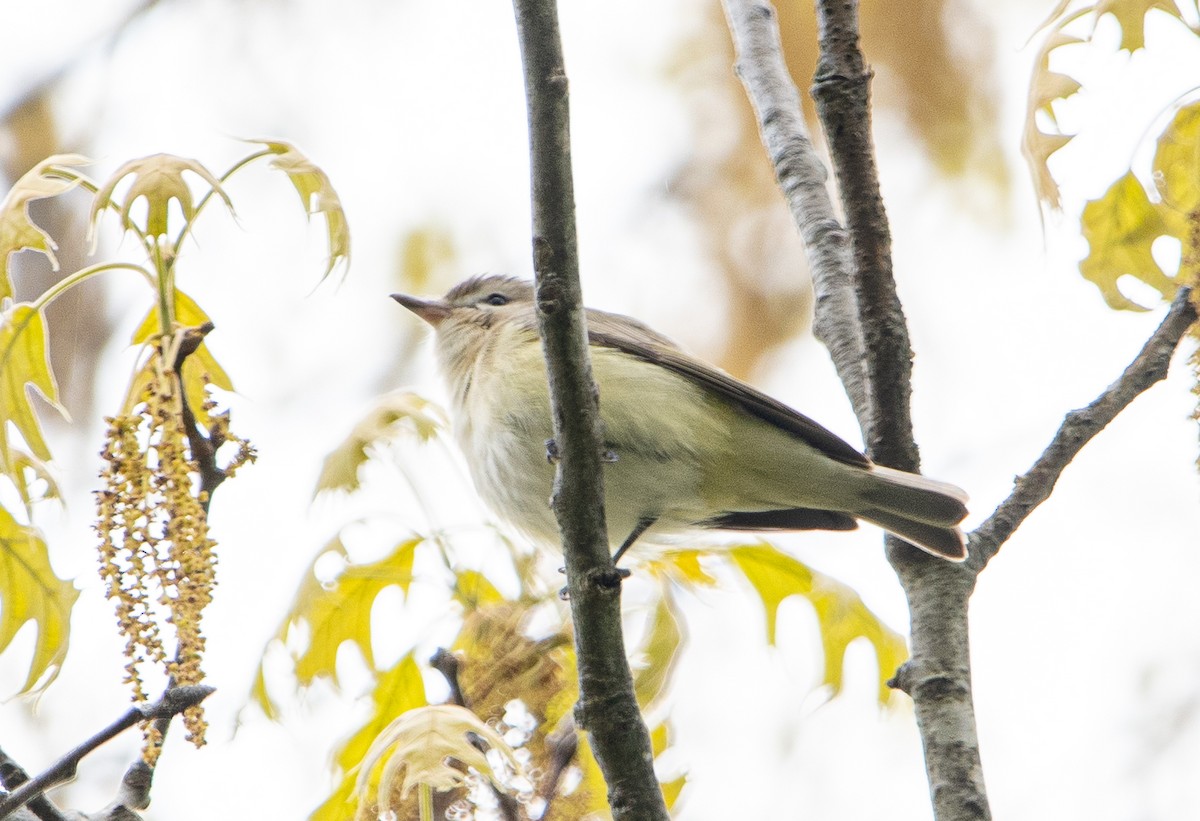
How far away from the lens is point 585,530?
1970 millimetres

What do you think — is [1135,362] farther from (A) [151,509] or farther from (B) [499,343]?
(A) [151,509]

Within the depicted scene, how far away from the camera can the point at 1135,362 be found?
8.30ft

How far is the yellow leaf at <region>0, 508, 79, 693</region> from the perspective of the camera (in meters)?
1.84

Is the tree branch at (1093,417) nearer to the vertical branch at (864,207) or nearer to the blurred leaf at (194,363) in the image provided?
the vertical branch at (864,207)

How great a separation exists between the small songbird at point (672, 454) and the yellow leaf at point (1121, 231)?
2.27ft

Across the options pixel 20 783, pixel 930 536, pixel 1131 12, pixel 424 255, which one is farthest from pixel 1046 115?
pixel 424 255

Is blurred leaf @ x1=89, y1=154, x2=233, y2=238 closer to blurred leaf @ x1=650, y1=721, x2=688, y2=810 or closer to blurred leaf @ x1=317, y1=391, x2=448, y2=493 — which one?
blurred leaf @ x1=317, y1=391, x2=448, y2=493

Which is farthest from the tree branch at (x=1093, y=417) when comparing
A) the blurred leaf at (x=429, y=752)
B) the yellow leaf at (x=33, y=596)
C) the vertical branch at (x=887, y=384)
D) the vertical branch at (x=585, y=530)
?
the yellow leaf at (x=33, y=596)

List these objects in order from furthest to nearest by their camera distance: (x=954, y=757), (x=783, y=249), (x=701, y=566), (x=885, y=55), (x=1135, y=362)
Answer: (x=783, y=249)
(x=885, y=55)
(x=701, y=566)
(x=1135, y=362)
(x=954, y=757)

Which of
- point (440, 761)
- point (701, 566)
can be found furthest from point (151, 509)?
point (701, 566)

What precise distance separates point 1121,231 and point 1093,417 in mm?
390

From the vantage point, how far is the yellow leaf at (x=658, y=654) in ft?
8.51

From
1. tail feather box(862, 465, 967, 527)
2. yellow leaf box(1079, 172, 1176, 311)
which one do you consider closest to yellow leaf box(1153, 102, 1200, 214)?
yellow leaf box(1079, 172, 1176, 311)

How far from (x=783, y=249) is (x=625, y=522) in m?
3.08
